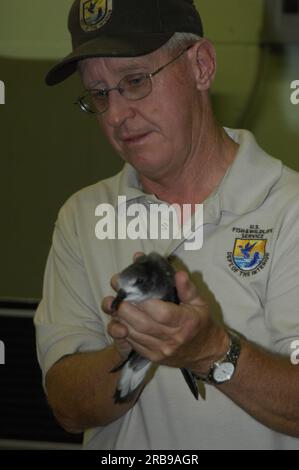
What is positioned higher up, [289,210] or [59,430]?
[289,210]

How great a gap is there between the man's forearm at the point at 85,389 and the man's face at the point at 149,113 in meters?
0.23

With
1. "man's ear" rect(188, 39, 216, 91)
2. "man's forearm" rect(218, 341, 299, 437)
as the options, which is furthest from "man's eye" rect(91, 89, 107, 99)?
"man's forearm" rect(218, 341, 299, 437)

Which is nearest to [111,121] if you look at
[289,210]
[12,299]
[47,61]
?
Result: [289,210]

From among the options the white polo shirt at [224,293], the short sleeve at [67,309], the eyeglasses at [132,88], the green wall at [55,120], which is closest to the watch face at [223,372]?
the white polo shirt at [224,293]

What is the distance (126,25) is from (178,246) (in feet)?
0.88

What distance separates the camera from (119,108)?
0.92 metres

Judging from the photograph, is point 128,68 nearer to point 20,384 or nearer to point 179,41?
point 179,41

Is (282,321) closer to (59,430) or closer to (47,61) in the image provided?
(47,61)

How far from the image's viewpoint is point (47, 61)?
138 centimetres

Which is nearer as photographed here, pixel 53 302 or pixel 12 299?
pixel 53 302

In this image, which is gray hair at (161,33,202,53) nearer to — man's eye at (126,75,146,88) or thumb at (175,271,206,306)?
man's eye at (126,75,146,88)

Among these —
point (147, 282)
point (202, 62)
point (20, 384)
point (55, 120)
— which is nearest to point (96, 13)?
point (202, 62)

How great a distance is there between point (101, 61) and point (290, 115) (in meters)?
0.57

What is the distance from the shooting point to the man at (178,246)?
0.90 metres
